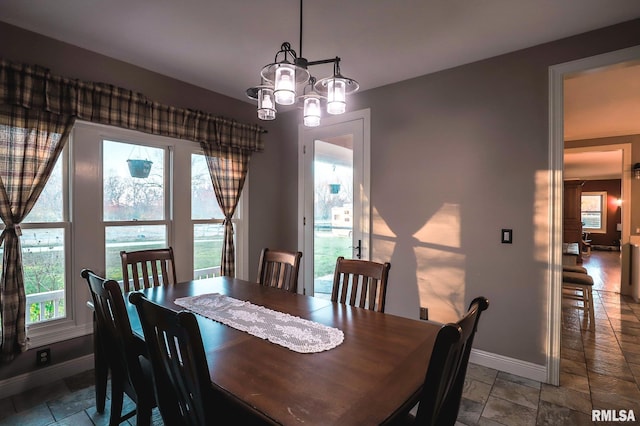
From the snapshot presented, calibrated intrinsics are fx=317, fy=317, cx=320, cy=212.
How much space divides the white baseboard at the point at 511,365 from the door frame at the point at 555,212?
56 mm

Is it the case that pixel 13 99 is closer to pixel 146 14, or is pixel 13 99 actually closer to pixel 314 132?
pixel 146 14

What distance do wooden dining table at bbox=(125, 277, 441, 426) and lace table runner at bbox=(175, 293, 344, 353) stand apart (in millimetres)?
42

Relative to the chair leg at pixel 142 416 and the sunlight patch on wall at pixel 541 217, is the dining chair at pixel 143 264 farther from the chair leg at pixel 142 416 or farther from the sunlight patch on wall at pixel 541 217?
the sunlight patch on wall at pixel 541 217

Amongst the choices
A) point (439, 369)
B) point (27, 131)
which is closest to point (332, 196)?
point (27, 131)

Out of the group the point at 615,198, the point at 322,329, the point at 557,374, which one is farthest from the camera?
the point at 615,198

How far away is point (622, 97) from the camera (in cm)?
339

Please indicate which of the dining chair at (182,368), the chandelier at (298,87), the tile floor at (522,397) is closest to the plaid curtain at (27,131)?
the tile floor at (522,397)

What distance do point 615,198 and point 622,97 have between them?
32.5 feet

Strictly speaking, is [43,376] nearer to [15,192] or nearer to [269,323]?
[15,192]

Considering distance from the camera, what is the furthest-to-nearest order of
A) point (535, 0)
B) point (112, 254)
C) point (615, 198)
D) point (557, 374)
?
point (615, 198) → point (112, 254) → point (557, 374) → point (535, 0)

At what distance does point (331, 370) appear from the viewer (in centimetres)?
111

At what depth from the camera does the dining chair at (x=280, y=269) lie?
229 cm

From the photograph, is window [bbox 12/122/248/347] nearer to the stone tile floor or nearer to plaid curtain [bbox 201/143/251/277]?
plaid curtain [bbox 201/143/251/277]

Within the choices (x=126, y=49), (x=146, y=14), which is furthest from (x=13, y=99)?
(x=146, y=14)
